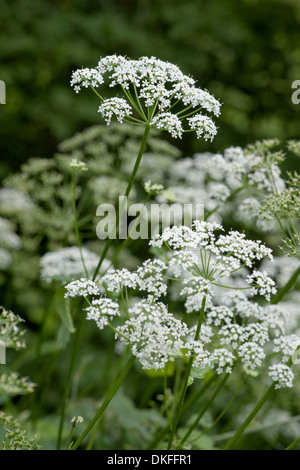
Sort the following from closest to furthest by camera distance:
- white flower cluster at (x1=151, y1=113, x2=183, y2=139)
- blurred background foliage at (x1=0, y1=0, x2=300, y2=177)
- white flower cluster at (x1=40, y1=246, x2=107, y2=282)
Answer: white flower cluster at (x1=151, y1=113, x2=183, y2=139) < white flower cluster at (x1=40, y1=246, x2=107, y2=282) < blurred background foliage at (x1=0, y1=0, x2=300, y2=177)

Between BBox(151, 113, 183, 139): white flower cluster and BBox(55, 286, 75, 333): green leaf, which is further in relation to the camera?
BBox(55, 286, 75, 333): green leaf

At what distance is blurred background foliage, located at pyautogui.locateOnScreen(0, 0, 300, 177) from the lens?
5.31 metres

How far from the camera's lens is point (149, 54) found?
5.36 meters

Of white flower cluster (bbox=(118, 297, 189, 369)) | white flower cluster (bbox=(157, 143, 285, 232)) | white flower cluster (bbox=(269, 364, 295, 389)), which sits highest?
white flower cluster (bbox=(157, 143, 285, 232))

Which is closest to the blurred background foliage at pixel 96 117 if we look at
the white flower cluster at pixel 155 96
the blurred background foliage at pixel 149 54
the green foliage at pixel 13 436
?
the blurred background foliage at pixel 149 54

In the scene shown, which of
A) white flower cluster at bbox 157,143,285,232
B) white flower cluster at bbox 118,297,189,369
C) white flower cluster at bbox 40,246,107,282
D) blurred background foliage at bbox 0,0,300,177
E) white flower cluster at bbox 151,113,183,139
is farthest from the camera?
blurred background foliage at bbox 0,0,300,177

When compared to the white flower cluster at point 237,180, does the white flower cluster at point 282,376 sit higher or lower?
lower

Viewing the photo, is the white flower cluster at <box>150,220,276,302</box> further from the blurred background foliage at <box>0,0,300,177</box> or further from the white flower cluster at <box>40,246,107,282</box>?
the blurred background foliage at <box>0,0,300,177</box>

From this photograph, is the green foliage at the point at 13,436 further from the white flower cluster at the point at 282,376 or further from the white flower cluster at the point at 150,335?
the white flower cluster at the point at 282,376

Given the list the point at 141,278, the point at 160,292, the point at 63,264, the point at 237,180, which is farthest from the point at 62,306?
the point at 237,180

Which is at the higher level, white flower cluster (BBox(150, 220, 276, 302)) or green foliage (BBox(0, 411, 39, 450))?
white flower cluster (BBox(150, 220, 276, 302))

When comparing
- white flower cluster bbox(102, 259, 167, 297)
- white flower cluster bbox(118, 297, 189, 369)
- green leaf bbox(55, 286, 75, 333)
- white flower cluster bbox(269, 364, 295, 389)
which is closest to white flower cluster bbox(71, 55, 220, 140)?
white flower cluster bbox(102, 259, 167, 297)

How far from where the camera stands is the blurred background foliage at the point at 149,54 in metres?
5.31
